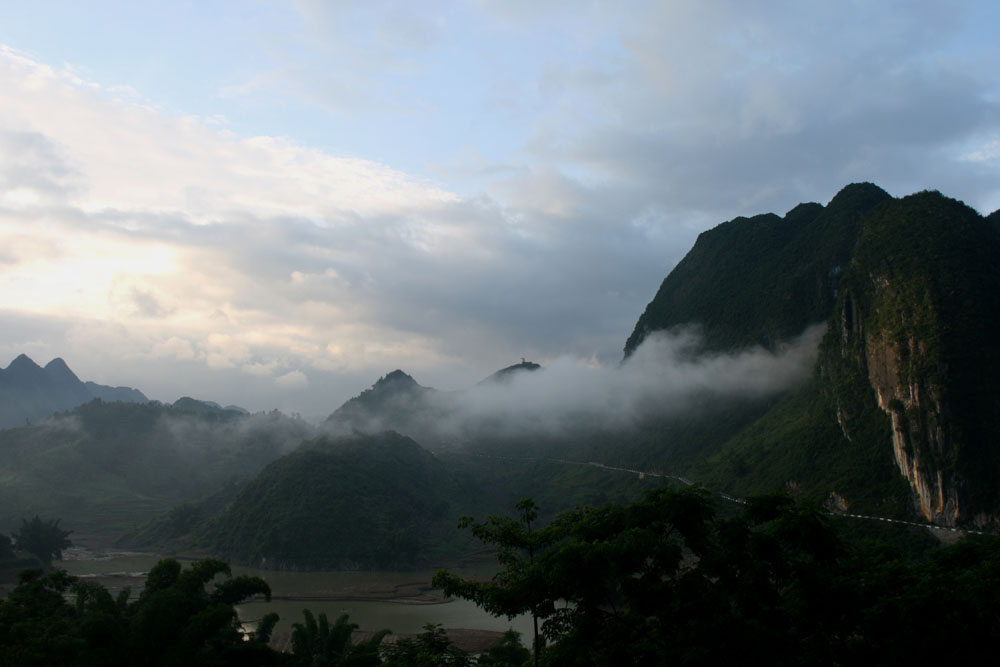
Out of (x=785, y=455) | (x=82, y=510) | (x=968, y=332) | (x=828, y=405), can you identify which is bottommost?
(x=82, y=510)

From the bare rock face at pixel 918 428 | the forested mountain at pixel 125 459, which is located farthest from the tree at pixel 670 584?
the forested mountain at pixel 125 459

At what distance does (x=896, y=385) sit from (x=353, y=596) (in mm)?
50299

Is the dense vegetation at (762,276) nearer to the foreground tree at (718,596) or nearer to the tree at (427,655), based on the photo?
the tree at (427,655)

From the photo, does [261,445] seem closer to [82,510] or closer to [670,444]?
[82,510]

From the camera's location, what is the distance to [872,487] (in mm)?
56812

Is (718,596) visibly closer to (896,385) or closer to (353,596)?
(353,596)

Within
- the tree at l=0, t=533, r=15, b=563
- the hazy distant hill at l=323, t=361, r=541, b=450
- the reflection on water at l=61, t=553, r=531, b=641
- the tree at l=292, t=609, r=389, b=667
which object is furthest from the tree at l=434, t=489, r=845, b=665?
the hazy distant hill at l=323, t=361, r=541, b=450

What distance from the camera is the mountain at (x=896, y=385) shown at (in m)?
50.4

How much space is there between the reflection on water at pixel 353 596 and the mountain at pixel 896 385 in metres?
31.9

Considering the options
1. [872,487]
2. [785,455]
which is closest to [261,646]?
[872,487]

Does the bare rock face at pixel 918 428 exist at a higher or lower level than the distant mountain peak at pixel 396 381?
lower

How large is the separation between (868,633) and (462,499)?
283ft

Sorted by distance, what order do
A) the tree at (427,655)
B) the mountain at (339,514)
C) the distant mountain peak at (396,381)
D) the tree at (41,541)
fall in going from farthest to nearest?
1. the distant mountain peak at (396,381)
2. the mountain at (339,514)
3. the tree at (41,541)
4. the tree at (427,655)

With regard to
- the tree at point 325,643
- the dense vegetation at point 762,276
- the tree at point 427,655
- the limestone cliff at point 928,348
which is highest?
the dense vegetation at point 762,276
